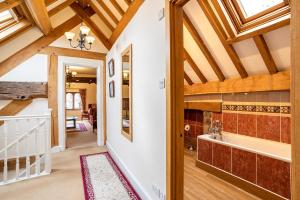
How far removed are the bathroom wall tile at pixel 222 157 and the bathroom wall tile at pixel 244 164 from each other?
0.09 m

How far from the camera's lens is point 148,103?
212 cm

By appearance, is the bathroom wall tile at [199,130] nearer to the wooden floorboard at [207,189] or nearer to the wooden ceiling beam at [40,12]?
the wooden floorboard at [207,189]

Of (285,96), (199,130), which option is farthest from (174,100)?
(199,130)

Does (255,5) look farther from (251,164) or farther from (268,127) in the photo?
(251,164)

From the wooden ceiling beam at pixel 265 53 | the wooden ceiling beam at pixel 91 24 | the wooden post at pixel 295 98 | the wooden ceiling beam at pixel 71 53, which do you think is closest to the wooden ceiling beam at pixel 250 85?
the wooden ceiling beam at pixel 265 53

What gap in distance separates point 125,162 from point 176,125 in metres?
1.76

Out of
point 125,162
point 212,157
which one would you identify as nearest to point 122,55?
point 125,162

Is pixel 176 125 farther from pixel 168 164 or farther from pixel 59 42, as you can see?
pixel 59 42

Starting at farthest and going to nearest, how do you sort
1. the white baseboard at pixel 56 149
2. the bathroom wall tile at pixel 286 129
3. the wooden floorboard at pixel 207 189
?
the white baseboard at pixel 56 149
the bathroom wall tile at pixel 286 129
the wooden floorboard at pixel 207 189

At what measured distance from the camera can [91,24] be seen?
15.7 ft

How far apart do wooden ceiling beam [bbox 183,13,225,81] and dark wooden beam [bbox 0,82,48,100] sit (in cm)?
355

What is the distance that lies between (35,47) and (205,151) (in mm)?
4385

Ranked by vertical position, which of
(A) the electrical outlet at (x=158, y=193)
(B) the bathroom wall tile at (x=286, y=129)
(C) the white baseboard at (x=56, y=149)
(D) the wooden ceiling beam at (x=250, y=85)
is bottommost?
(C) the white baseboard at (x=56, y=149)

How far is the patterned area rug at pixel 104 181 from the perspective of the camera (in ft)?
7.66
